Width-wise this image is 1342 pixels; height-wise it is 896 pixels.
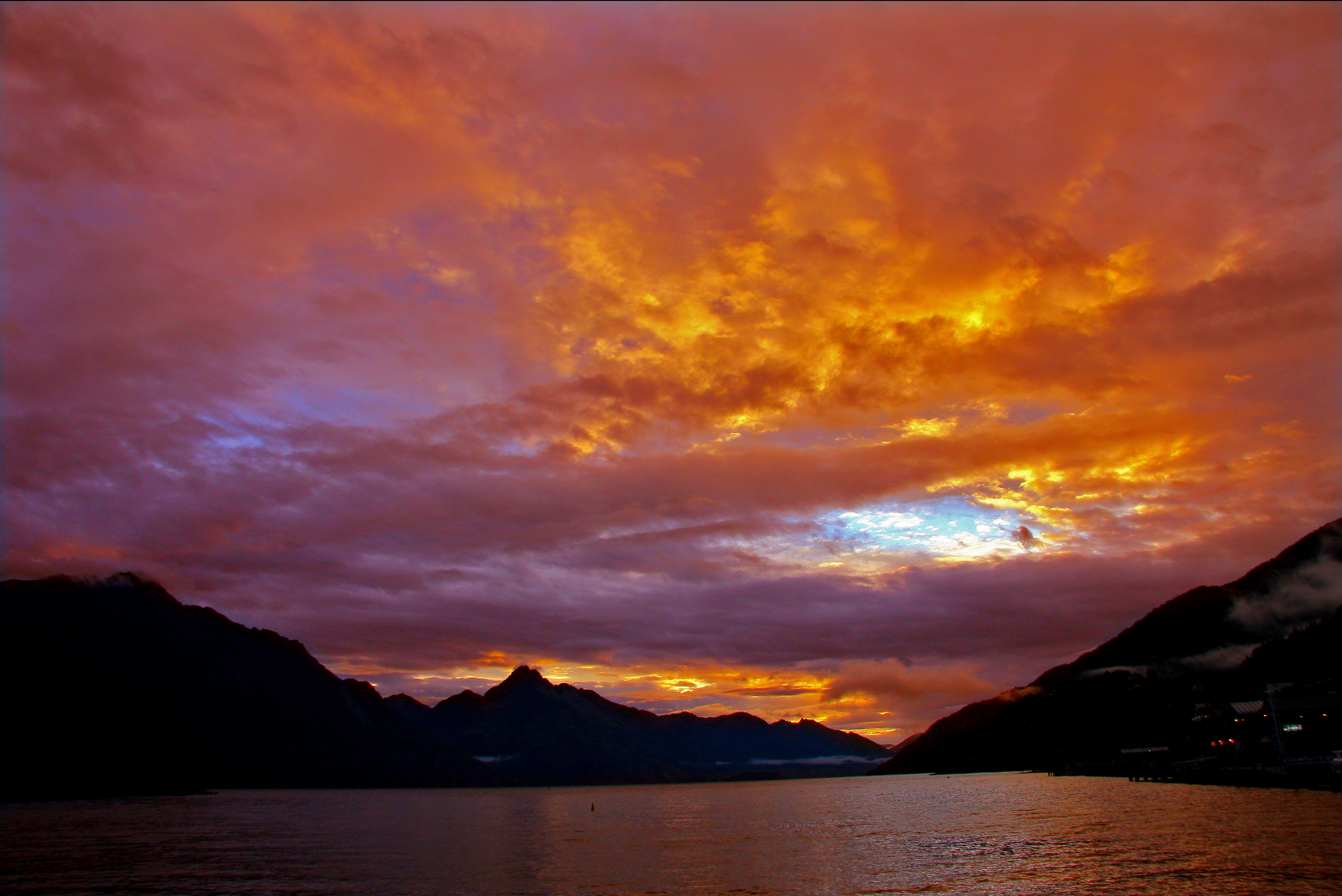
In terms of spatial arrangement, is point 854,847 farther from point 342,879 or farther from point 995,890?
point 342,879

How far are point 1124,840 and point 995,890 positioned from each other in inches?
1333

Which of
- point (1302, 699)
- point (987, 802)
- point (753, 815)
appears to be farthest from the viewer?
point (753, 815)

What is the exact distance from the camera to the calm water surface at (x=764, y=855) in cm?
6325

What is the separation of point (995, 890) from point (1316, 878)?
813 inches

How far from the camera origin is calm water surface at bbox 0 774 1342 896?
Result: 6325 centimetres

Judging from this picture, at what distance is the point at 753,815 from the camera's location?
185500 millimetres

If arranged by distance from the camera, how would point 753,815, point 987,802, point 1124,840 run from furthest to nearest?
1. point 753,815
2. point 987,802
3. point 1124,840

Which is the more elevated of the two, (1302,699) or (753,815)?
(1302,699)

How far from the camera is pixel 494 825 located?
165 metres

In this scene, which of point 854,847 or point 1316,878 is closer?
point 1316,878

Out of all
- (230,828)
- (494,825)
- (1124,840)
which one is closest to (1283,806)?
(1124,840)

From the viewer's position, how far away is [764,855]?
91.2 metres

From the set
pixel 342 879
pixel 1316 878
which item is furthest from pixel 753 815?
pixel 1316 878

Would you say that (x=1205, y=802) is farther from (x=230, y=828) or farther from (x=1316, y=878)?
(x=230, y=828)
